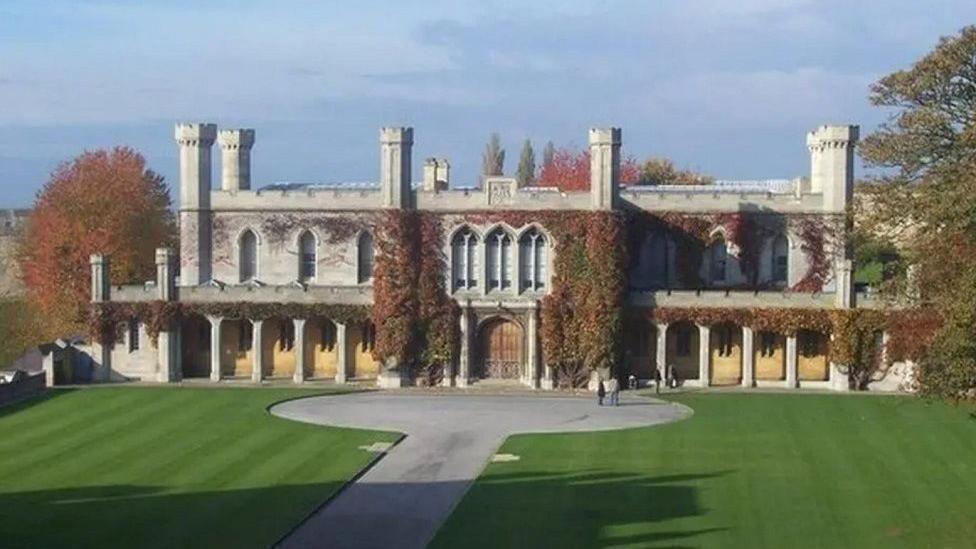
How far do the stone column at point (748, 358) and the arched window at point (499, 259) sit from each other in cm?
955

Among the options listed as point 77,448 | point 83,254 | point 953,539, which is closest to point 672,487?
point 953,539

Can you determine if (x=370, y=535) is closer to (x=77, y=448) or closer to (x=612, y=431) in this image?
(x=77, y=448)

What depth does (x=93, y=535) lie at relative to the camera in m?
32.1

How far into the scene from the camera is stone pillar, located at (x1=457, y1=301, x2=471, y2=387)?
61.9 metres

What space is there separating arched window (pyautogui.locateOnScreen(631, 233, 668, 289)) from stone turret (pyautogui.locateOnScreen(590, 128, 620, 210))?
12.6 feet

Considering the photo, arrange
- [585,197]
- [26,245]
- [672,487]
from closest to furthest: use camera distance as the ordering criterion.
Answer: [672,487] < [585,197] < [26,245]

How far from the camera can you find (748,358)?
61469 mm

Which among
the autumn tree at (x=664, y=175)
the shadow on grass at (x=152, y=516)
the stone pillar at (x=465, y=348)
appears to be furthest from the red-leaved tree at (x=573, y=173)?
the shadow on grass at (x=152, y=516)

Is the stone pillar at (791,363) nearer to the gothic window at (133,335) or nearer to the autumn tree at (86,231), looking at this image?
the gothic window at (133,335)

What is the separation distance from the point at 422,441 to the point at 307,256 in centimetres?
2083

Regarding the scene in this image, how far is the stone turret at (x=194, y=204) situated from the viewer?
2571 inches

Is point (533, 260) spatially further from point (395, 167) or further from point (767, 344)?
point (767, 344)

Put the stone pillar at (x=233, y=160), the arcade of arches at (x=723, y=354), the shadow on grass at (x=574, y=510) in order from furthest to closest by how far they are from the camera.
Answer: the stone pillar at (x=233, y=160)
the arcade of arches at (x=723, y=354)
the shadow on grass at (x=574, y=510)

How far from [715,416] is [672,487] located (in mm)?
14000
